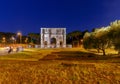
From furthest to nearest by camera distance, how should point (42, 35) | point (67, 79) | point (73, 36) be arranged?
point (73, 36) → point (42, 35) → point (67, 79)

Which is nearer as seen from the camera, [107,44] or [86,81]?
[86,81]

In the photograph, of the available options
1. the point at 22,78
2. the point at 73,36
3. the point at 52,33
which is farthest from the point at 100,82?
the point at 73,36

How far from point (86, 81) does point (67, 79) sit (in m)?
1.44

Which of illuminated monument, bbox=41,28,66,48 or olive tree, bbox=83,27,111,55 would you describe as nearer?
olive tree, bbox=83,27,111,55

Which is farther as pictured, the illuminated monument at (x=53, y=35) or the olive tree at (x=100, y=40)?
the illuminated monument at (x=53, y=35)

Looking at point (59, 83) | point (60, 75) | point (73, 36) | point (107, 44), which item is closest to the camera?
point (59, 83)

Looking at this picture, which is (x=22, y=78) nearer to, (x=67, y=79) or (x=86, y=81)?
(x=67, y=79)

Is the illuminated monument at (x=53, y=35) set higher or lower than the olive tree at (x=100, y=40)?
higher

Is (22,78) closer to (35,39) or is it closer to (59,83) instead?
(59,83)

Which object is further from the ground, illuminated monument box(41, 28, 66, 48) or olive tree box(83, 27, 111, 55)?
illuminated monument box(41, 28, 66, 48)

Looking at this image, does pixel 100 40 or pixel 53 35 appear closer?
pixel 100 40

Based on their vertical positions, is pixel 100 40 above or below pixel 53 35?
below

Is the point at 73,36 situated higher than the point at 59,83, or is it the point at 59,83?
the point at 73,36

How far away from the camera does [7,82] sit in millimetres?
17562
